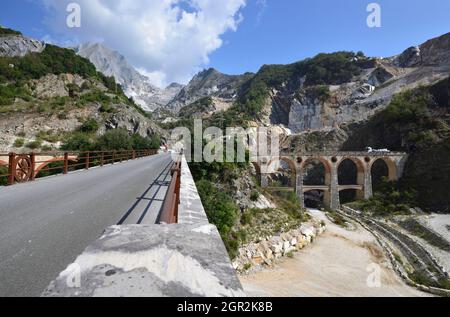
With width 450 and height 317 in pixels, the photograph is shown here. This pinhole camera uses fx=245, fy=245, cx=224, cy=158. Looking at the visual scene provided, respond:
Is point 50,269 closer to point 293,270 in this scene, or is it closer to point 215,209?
point 215,209

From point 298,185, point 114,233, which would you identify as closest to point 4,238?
point 114,233

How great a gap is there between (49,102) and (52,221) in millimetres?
48077

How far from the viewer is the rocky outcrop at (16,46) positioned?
50.7 metres

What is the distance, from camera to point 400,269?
18562 mm

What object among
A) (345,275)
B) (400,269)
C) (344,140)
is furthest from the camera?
(344,140)

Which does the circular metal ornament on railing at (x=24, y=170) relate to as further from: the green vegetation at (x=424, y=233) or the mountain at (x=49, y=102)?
the green vegetation at (x=424, y=233)

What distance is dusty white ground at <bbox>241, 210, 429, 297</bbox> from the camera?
1444 cm

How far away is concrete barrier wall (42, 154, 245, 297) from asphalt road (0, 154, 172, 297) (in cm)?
126

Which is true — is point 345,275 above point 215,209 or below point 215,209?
below

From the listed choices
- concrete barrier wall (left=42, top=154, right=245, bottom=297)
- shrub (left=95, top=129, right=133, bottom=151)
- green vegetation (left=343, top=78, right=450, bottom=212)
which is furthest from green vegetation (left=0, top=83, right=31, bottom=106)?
green vegetation (left=343, top=78, right=450, bottom=212)

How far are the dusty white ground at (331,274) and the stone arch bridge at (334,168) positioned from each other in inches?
498

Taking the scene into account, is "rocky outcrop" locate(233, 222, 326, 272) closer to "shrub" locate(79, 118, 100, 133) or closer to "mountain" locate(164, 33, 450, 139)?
"shrub" locate(79, 118, 100, 133)

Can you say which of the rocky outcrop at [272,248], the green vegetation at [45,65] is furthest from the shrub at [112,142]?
the green vegetation at [45,65]

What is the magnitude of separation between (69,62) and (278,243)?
200 ft
